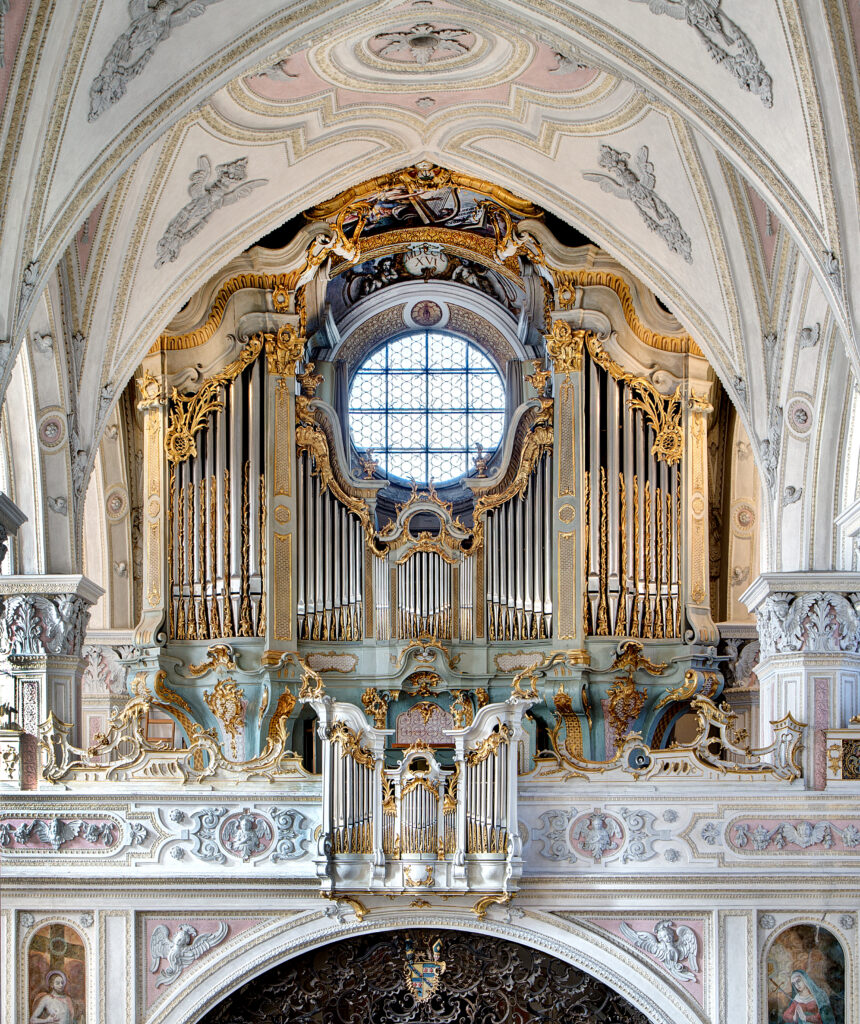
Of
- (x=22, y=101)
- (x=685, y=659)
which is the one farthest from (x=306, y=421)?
(x=22, y=101)

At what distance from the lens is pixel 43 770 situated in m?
16.5

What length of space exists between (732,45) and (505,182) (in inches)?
202

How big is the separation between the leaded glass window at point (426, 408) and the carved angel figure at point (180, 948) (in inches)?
252

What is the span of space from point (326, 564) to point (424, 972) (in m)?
4.77

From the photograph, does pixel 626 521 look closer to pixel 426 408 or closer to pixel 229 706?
pixel 426 408

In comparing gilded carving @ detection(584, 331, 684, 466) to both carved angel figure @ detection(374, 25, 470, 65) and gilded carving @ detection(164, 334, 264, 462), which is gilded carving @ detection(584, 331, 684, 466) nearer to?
gilded carving @ detection(164, 334, 264, 462)

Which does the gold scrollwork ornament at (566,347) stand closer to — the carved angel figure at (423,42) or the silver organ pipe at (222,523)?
the silver organ pipe at (222,523)

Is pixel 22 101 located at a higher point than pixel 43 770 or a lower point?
higher

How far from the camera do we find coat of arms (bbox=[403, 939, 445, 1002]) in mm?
16469

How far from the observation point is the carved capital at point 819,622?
17.1 m

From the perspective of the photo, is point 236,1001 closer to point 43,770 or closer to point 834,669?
point 43,770

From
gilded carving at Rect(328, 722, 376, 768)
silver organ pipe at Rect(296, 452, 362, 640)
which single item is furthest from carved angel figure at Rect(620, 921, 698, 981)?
silver organ pipe at Rect(296, 452, 362, 640)

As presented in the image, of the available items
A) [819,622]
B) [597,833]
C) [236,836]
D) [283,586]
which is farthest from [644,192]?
[236,836]

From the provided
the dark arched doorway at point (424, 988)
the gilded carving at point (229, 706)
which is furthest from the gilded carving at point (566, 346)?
the dark arched doorway at point (424, 988)
